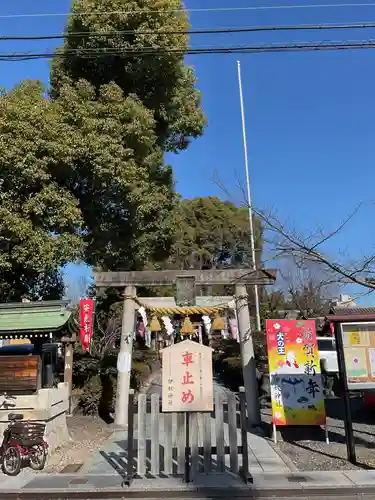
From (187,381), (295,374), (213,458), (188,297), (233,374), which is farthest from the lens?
(233,374)

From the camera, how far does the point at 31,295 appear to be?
16328mm

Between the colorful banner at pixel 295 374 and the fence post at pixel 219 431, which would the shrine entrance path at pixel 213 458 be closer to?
the fence post at pixel 219 431

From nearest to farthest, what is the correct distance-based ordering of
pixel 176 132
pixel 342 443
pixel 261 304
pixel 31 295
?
pixel 342 443, pixel 31 295, pixel 176 132, pixel 261 304

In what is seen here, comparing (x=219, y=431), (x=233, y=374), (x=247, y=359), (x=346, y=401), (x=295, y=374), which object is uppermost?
(x=247, y=359)

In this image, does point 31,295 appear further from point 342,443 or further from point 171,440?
point 342,443

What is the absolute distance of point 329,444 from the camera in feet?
32.4

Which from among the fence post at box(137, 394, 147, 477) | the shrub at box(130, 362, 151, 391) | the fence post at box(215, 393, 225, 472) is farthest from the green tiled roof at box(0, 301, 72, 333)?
the shrub at box(130, 362, 151, 391)

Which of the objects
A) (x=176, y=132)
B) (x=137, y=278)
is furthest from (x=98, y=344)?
(x=176, y=132)

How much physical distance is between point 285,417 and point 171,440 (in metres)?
3.77

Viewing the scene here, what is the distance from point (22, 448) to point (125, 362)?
5.15 meters

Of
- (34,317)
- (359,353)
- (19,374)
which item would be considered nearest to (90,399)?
(34,317)

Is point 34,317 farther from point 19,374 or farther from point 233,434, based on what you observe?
point 233,434

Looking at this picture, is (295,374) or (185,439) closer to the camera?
(185,439)

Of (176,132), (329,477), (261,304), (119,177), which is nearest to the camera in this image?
(329,477)
